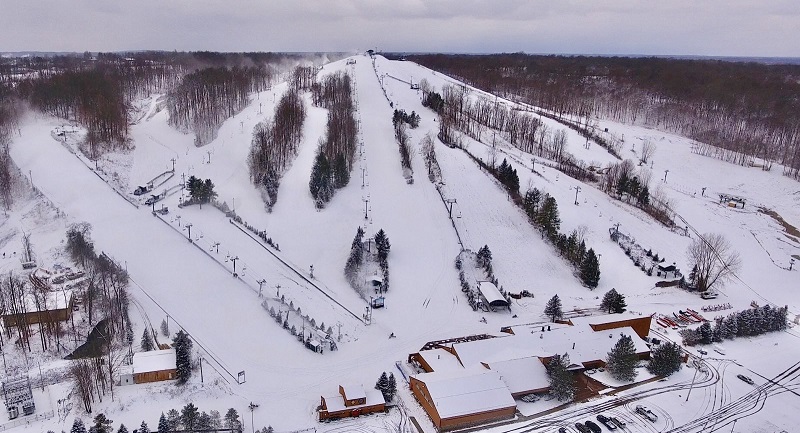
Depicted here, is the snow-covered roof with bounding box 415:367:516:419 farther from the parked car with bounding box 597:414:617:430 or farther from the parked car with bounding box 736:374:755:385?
the parked car with bounding box 736:374:755:385

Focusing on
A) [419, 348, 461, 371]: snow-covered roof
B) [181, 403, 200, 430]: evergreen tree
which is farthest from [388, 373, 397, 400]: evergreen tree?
[181, 403, 200, 430]: evergreen tree

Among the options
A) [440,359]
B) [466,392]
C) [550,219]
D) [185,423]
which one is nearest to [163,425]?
[185,423]

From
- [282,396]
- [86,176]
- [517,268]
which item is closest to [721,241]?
[517,268]

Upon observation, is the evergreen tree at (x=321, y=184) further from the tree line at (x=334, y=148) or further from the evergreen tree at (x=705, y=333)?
the evergreen tree at (x=705, y=333)

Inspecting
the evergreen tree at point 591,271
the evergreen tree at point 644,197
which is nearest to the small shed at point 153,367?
the evergreen tree at point 591,271

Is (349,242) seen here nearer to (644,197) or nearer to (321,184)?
(321,184)
